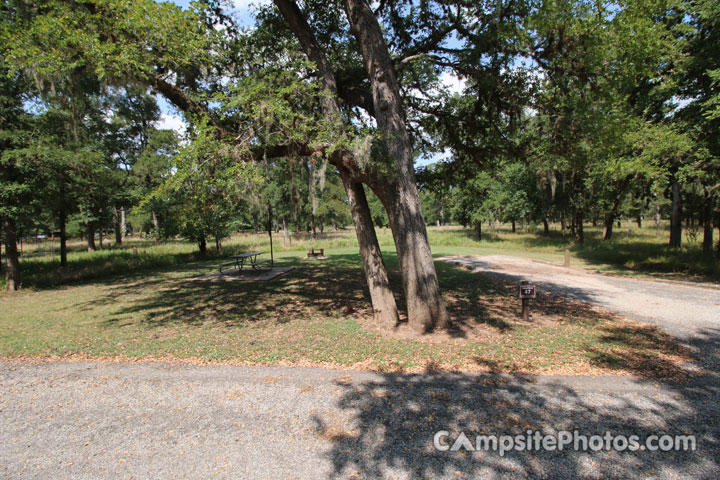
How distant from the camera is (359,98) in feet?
24.9

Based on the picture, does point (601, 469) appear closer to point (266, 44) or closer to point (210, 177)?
point (210, 177)

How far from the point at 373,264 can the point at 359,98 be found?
13.0 feet

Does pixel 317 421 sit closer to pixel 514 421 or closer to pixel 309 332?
pixel 514 421

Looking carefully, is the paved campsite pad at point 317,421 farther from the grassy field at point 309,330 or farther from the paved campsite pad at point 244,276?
the paved campsite pad at point 244,276

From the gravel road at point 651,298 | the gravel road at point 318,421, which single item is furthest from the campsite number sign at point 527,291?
the gravel road at point 318,421

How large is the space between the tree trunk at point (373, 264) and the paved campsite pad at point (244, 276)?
22.6ft

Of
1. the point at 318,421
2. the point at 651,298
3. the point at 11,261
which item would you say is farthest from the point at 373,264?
the point at 11,261

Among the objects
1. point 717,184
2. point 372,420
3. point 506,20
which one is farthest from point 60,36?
point 717,184

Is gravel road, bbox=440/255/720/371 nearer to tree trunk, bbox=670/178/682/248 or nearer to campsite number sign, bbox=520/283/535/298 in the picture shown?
campsite number sign, bbox=520/283/535/298

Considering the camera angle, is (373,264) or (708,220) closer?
(373,264)

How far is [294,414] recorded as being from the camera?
3.37 meters

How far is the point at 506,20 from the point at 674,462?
796 centimetres

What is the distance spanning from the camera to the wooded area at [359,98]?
520 cm

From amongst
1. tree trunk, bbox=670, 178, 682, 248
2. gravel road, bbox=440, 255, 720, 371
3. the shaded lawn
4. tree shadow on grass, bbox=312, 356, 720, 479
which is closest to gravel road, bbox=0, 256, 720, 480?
tree shadow on grass, bbox=312, 356, 720, 479
